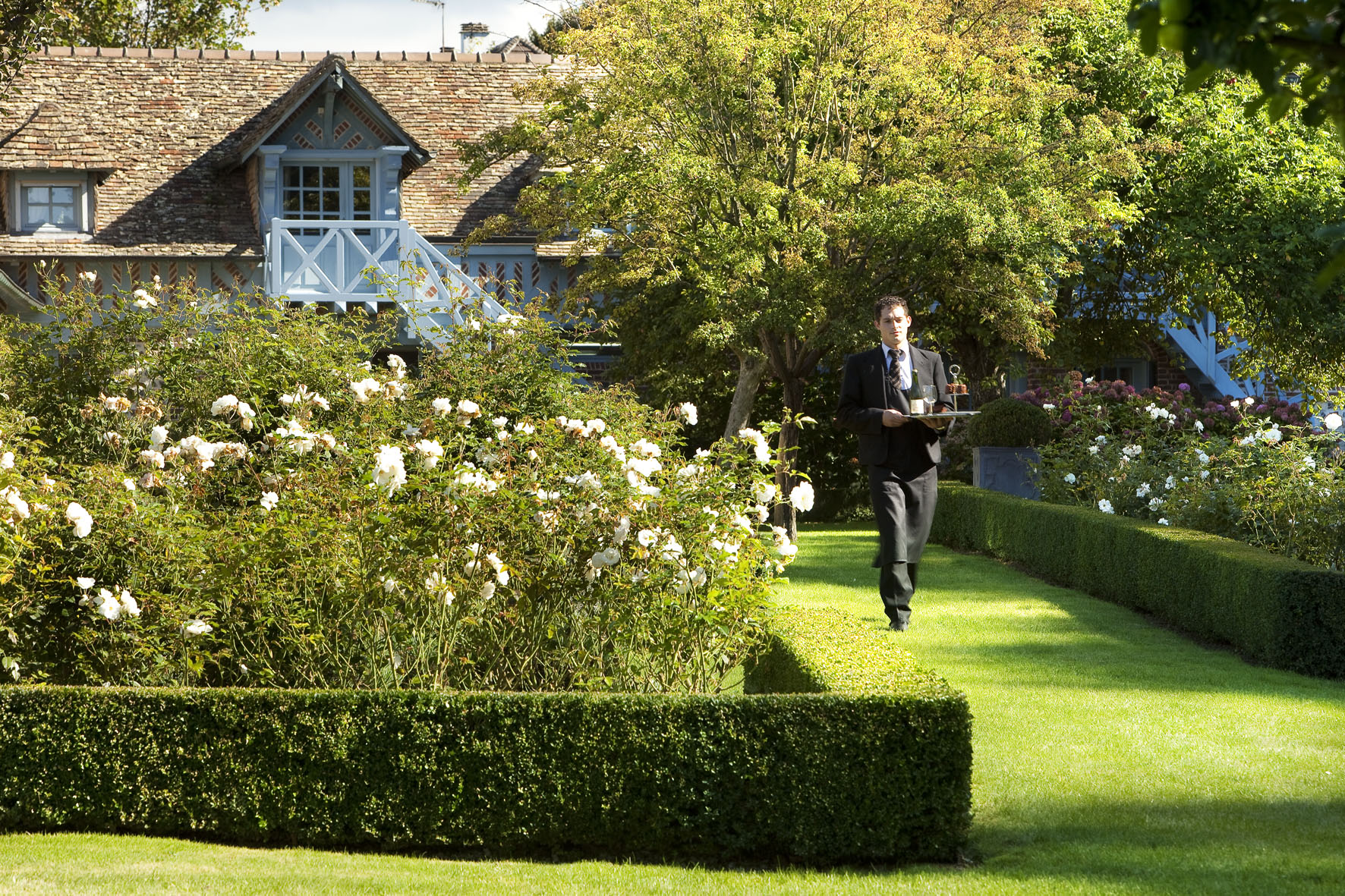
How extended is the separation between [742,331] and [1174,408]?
5318 mm

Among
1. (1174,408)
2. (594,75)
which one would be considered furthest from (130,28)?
(1174,408)

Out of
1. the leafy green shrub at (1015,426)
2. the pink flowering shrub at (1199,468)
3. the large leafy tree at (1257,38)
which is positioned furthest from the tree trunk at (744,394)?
the large leafy tree at (1257,38)

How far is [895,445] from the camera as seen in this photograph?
7672 millimetres

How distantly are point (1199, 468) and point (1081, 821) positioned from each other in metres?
6.96

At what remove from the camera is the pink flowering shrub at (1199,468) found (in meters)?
8.76

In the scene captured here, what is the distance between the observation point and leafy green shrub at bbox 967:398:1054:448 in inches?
604

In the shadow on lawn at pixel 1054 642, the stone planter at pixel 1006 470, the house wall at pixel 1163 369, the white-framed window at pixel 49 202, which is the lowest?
the shadow on lawn at pixel 1054 642

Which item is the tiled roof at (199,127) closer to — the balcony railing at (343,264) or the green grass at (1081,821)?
the balcony railing at (343,264)

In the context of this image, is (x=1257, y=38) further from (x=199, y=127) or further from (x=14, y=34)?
(x=14, y=34)

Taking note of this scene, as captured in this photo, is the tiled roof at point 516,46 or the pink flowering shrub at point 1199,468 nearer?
the pink flowering shrub at point 1199,468

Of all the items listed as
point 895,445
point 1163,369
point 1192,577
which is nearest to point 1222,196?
point 1163,369

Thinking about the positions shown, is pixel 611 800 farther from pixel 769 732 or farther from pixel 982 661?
pixel 982 661

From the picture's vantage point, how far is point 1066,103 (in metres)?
17.7

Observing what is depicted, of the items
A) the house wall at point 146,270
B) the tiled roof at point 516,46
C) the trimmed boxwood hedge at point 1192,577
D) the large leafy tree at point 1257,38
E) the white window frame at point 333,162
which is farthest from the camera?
the tiled roof at point 516,46
